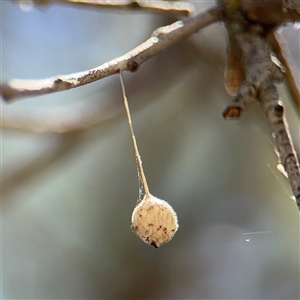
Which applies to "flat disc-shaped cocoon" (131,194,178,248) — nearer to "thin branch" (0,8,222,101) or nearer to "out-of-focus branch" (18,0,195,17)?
"thin branch" (0,8,222,101)

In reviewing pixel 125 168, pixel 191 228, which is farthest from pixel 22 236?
pixel 191 228

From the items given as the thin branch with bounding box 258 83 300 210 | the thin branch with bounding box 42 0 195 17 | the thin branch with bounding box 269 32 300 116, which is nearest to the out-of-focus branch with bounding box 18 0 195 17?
the thin branch with bounding box 42 0 195 17

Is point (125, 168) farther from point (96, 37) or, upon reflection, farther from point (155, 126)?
point (96, 37)

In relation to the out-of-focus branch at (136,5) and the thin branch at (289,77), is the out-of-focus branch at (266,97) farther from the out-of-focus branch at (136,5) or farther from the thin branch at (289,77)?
the out-of-focus branch at (136,5)

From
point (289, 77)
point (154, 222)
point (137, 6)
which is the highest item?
point (137, 6)

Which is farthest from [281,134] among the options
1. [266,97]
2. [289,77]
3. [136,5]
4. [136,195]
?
[136,195]

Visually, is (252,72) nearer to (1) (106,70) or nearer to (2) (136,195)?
(1) (106,70)
